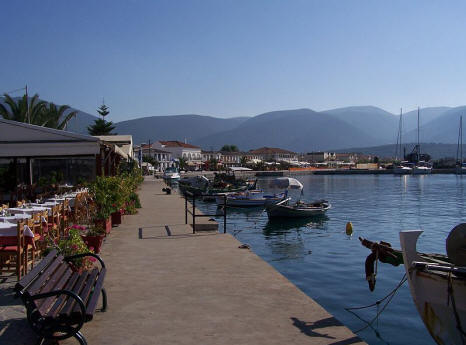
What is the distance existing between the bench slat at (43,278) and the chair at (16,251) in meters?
1.98

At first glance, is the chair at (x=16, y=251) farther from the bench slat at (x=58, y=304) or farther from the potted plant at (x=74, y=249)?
the bench slat at (x=58, y=304)

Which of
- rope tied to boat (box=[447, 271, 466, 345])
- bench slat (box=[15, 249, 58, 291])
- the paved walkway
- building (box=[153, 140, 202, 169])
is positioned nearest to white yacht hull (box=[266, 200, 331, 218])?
the paved walkway

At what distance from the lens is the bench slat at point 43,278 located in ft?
15.4

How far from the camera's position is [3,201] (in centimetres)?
1970

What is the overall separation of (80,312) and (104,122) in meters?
69.0

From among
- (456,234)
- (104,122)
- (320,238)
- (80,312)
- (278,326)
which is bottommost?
(320,238)

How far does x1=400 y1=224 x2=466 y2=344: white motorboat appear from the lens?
6039 millimetres

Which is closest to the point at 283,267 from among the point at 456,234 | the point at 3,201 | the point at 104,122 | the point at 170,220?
the point at 170,220

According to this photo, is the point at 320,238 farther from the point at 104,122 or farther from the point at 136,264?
the point at 104,122

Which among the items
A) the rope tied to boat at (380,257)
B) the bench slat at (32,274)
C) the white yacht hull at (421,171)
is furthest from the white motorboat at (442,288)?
the white yacht hull at (421,171)

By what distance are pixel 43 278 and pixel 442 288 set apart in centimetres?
482

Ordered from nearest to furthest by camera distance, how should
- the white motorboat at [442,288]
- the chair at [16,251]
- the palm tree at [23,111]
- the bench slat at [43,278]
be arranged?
1. the bench slat at [43,278]
2. the white motorboat at [442,288]
3. the chair at [16,251]
4. the palm tree at [23,111]

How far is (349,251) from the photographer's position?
17422 mm

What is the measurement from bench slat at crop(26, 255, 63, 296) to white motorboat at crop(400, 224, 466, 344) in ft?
14.6
